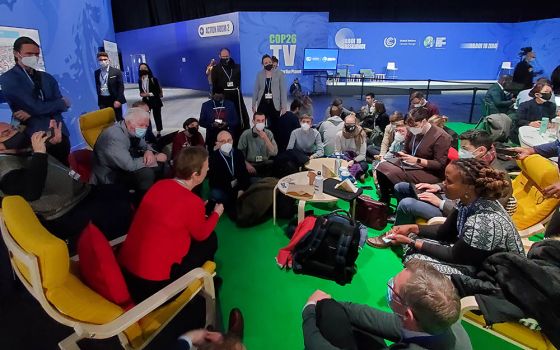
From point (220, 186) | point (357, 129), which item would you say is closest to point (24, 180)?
point (220, 186)

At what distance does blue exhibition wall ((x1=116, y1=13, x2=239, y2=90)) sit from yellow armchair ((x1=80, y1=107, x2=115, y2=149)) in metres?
8.30

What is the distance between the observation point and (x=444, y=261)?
2.32 m

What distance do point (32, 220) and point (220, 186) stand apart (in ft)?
7.60

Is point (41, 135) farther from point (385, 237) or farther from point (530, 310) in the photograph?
point (530, 310)

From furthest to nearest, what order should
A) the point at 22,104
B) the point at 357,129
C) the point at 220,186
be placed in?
the point at 357,129 < the point at 220,186 < the point at 22,104

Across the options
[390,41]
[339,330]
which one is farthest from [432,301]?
[390,41]

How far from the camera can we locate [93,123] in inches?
148

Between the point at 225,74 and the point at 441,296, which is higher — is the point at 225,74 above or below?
above

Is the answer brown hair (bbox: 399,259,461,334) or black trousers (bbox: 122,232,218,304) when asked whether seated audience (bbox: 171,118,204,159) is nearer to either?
black trousers (bbox: 122,232,218,304)

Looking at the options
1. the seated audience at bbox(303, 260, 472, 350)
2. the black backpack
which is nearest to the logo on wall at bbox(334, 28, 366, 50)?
the black backpack

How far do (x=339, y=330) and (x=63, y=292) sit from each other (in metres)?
1.28

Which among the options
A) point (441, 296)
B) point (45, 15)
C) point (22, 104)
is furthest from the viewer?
point (45, 15)

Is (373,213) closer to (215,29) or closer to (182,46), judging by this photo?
(215,29)

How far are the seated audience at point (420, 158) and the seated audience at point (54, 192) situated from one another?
111 inches
